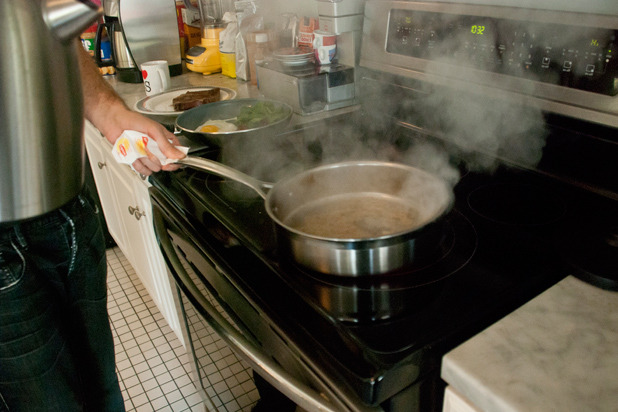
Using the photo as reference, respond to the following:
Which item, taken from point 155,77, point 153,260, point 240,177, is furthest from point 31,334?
point 155,77

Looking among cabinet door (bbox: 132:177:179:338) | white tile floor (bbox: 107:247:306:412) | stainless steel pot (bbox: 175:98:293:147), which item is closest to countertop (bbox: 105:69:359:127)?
stainless steel pot (bbox: 175:98:293:147)

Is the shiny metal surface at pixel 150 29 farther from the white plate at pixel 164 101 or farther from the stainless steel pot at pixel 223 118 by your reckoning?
the stainless steel pot at pixel 223 118

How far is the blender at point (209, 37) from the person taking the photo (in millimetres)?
1946

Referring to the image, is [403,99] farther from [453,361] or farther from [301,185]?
[453,361]

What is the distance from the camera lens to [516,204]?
84 cm

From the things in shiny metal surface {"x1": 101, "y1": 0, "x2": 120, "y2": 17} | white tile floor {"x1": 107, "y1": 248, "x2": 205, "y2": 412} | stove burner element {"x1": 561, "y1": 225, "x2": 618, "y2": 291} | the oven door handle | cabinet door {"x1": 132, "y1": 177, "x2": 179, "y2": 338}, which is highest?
shiny metal surface {"x1": 101, "y1": 0, "x2": 120, "y2": 17}

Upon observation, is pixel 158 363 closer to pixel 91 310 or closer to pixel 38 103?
pixel 91 310

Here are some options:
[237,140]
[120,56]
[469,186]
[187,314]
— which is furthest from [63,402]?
[120,56]

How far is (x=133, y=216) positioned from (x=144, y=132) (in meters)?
0.65

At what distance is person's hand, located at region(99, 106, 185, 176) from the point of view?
976 mm

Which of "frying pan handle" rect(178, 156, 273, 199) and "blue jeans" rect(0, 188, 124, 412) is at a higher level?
"frying pan handle" rect(178, 156, 273, 199)

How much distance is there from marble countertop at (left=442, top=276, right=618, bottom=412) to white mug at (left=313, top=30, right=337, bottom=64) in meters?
0.98

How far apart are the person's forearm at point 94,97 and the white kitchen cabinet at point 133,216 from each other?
0.76ft

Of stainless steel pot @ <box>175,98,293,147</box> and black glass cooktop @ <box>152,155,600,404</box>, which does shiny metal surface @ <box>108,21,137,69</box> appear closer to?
stainless steel pot @ <box>175,98,293,147</box>
